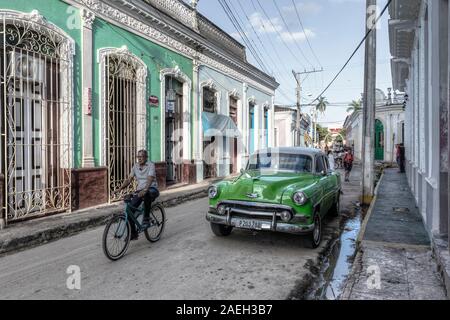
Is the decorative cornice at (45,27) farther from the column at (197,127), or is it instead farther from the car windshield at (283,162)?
the column at (197,127)

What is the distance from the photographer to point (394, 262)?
16.9 feet

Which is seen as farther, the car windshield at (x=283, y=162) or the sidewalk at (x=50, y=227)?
the car windshield at (x=283, y=162)

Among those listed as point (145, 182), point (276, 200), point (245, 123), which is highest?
point (245, 123)

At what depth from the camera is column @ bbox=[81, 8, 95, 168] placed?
29.3 ft

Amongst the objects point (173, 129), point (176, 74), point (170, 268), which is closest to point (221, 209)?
point (170, 268)

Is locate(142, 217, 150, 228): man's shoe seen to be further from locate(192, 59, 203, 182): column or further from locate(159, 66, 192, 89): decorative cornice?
locate(192, 59, 203, 182): column

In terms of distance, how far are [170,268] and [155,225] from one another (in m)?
1.53

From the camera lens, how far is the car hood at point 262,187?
5.73m

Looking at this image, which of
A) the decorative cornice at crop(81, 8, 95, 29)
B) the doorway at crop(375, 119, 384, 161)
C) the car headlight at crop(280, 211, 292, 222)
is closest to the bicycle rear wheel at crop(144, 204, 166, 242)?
the car headlight at crop(280, 211, 292, 222)

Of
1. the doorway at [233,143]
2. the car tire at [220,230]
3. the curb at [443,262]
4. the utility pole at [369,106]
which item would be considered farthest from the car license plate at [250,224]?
the doorway at [233,143]

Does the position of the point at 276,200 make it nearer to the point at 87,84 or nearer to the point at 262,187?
the point at 262,187

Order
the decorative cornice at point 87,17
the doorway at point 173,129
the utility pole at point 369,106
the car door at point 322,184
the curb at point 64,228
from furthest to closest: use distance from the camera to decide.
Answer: the doorway at point 173,129
the utility pole at point 369,106
the decorative cornice at point 87,17
the car door at point 322,184
the curb at point 64,228

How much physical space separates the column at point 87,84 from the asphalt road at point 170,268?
9.04 ft
